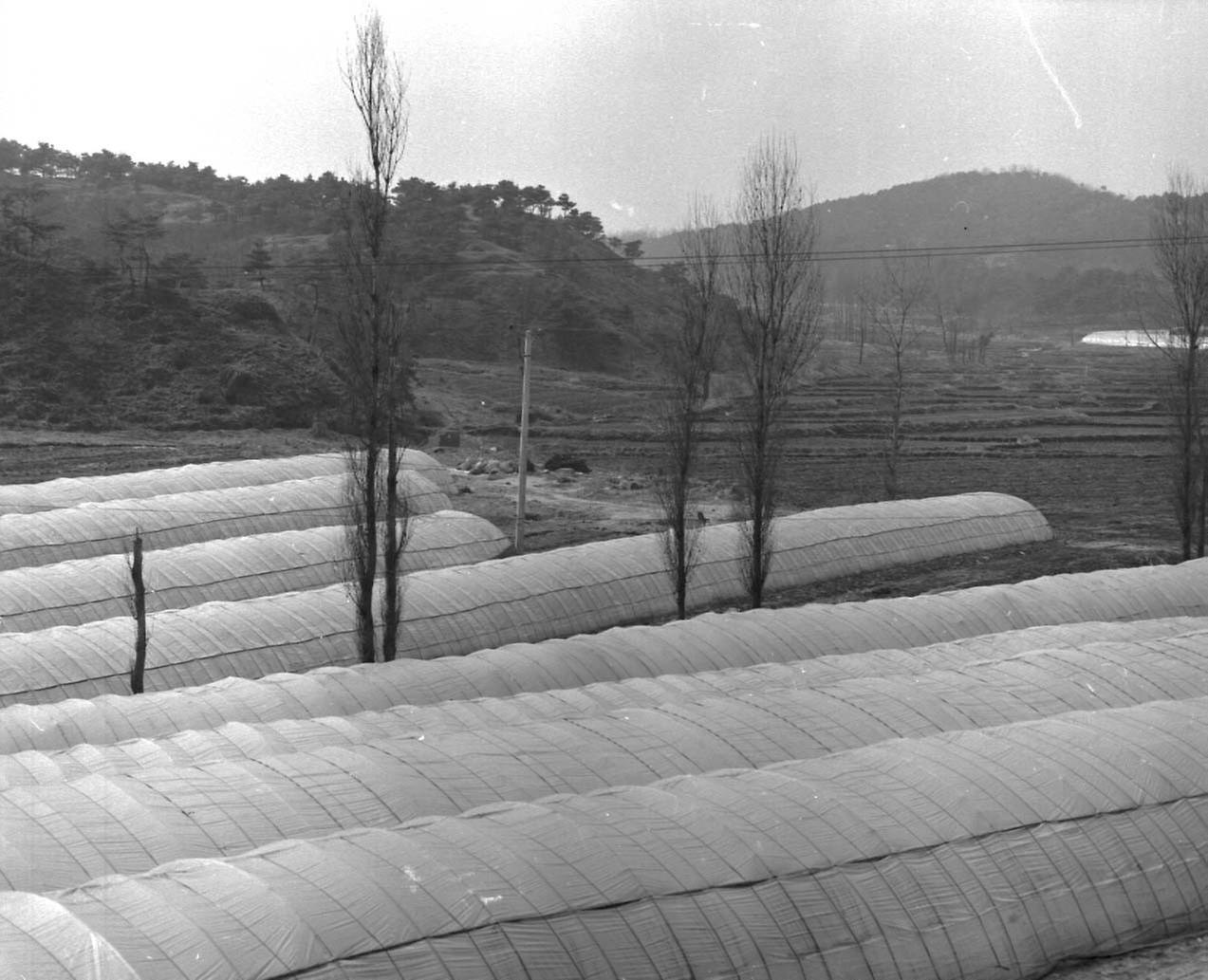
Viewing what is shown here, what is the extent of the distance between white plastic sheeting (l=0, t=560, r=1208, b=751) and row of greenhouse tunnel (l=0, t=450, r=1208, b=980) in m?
Result: 0.06

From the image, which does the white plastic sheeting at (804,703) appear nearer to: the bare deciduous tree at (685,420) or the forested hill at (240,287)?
the bare deciduous tree at (685,420)

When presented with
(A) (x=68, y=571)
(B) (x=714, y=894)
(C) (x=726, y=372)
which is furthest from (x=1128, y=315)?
(B) (x=714, y=894)

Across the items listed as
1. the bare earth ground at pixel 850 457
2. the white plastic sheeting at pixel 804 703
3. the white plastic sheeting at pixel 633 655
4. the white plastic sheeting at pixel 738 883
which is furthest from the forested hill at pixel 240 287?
the white plastic sheeting at pixel 738 883

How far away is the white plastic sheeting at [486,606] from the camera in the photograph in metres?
22.2

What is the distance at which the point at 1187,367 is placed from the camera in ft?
108

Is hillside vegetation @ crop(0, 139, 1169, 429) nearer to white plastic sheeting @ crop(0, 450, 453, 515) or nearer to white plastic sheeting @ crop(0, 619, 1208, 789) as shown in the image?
white plastic sheeting @ crop(0, 450, 453, 515)

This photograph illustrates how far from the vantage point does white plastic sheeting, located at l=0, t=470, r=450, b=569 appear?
30.5 metres

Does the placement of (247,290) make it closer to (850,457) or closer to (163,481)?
(850,457)

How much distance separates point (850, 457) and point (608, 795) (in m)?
47.5

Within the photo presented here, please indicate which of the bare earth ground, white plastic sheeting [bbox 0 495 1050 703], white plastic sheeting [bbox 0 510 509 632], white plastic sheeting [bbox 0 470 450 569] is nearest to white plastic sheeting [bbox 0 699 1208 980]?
the bare earth ground

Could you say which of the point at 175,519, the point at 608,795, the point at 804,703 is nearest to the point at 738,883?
the point at 608,795

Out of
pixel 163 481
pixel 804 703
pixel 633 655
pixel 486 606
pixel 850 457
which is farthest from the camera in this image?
pixel 850 457

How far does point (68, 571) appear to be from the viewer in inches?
1062

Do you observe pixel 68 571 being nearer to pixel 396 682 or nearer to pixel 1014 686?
pixel 396 682
